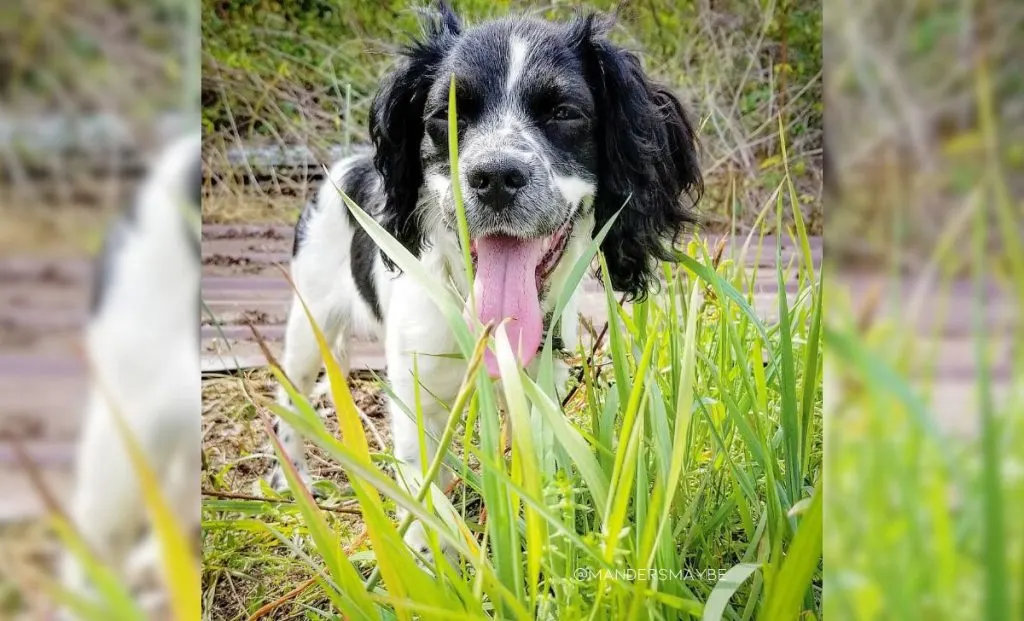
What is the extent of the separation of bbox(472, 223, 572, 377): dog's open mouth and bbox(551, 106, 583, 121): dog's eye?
0.18 meters

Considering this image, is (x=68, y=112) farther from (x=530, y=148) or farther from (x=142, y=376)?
(x=530, y=148)

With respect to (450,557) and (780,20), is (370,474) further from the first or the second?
(780,20)

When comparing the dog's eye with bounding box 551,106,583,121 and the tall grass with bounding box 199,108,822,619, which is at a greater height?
the dog's eye with bounding box 551,106,583,121

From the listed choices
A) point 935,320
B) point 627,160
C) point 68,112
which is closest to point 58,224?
point 68,112

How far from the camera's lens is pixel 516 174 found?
1.11 metres

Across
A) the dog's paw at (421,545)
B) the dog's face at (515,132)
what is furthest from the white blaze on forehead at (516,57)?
the dog's paw at (421,545)

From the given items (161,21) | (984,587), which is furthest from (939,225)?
(161,21)

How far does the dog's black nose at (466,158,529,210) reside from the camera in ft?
3.61

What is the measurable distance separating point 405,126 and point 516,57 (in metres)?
0.26

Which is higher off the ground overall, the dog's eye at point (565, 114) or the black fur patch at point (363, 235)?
the dog's eye at point (565, 114)

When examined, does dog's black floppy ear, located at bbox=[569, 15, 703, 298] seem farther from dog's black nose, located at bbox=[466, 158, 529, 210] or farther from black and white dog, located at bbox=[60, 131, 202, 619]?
black and white dog, located at bbox=[60, 131, 202, 619]

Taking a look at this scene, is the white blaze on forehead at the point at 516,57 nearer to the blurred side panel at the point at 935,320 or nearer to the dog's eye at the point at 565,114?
the dog's eye at the point at 565,114

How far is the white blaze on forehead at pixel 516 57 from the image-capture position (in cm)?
121

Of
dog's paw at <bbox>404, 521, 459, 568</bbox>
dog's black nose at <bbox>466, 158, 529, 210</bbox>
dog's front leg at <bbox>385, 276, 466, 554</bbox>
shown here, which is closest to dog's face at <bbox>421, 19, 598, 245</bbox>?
dog's black nose at <bbox>466, 158, 529, 210</bbox>
